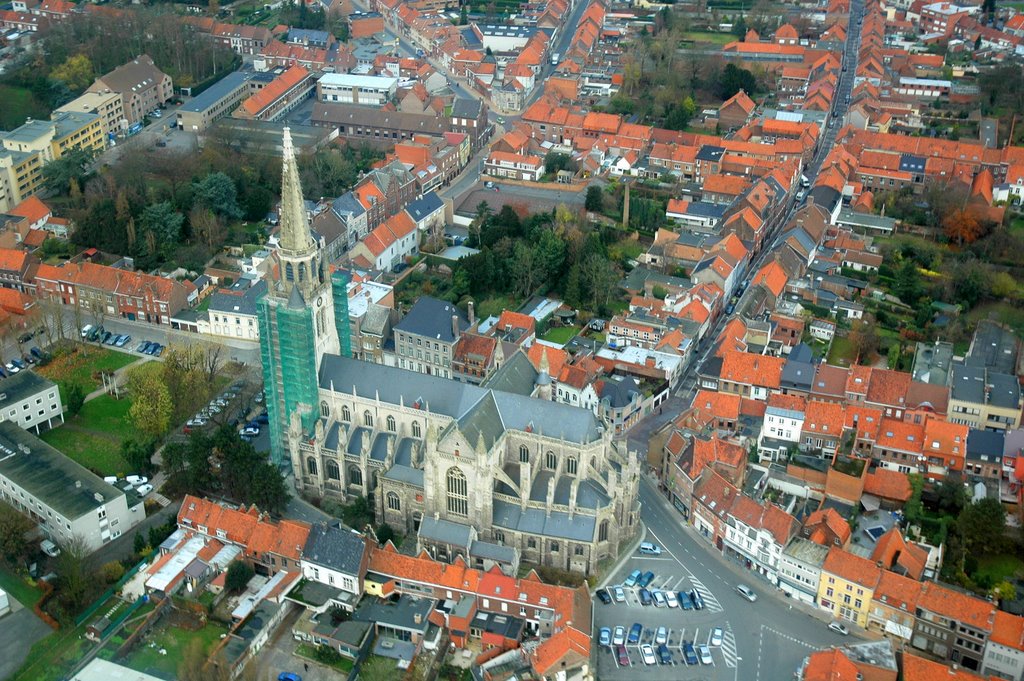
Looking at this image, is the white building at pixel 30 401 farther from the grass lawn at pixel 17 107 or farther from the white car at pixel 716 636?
the grass lawn at pixel 17 107

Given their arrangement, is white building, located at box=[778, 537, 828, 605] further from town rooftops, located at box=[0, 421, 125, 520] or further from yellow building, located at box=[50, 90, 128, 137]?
yellow building, located at box=[50, 90, 128, 137]

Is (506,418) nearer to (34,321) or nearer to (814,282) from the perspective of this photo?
(814,282)

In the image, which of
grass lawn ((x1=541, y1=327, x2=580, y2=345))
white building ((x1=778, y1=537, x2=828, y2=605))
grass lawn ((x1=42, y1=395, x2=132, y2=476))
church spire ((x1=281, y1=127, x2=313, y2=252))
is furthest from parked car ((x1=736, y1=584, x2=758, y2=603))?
grass lawn ((x1=42, y1=395, x2=132, y2=476))

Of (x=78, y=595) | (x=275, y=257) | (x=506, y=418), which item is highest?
(x=275, y=257)

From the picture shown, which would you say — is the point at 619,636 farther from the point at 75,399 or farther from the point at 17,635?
the point at 75,399

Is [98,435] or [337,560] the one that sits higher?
[337,560]

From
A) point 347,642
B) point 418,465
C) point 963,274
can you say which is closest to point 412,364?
point 418,465

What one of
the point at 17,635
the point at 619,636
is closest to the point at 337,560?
the point at 619,636
